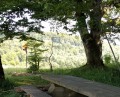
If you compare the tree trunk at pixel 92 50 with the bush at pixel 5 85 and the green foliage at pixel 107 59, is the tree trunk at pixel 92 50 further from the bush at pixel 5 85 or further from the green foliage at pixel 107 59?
the bush at pixel 5 85

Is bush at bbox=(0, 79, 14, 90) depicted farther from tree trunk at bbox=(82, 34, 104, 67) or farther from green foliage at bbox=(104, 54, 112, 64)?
green foliage at bbox=(104, 54, 112, 64)

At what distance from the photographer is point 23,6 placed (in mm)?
14102

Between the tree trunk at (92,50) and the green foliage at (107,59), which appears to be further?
the green foliage at (107,59)

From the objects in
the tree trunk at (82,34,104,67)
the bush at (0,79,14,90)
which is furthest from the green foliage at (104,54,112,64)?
the bush at (0,79,14,90)

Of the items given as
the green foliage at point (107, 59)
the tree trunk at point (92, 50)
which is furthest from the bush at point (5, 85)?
the green foliage at point (107, 59)

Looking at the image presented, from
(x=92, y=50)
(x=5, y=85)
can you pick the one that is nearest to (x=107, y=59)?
(x=92, y=50)

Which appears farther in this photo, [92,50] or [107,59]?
[107,59]

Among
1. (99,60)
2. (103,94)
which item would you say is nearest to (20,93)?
(103,94)

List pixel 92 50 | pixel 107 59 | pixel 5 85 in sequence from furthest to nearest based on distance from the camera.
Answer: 1. pixel 107 59
2. pixel 92 50
3. pixel 5 85

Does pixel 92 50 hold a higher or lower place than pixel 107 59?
higher

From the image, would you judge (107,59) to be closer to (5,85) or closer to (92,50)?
(92,50)

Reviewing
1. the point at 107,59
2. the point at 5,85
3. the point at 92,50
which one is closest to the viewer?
the point at 5,85

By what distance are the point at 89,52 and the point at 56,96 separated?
8.14 metres

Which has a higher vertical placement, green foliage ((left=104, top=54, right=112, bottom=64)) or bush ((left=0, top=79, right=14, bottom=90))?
green foliage ((left=104, top=54, right=112, bottom=64))
